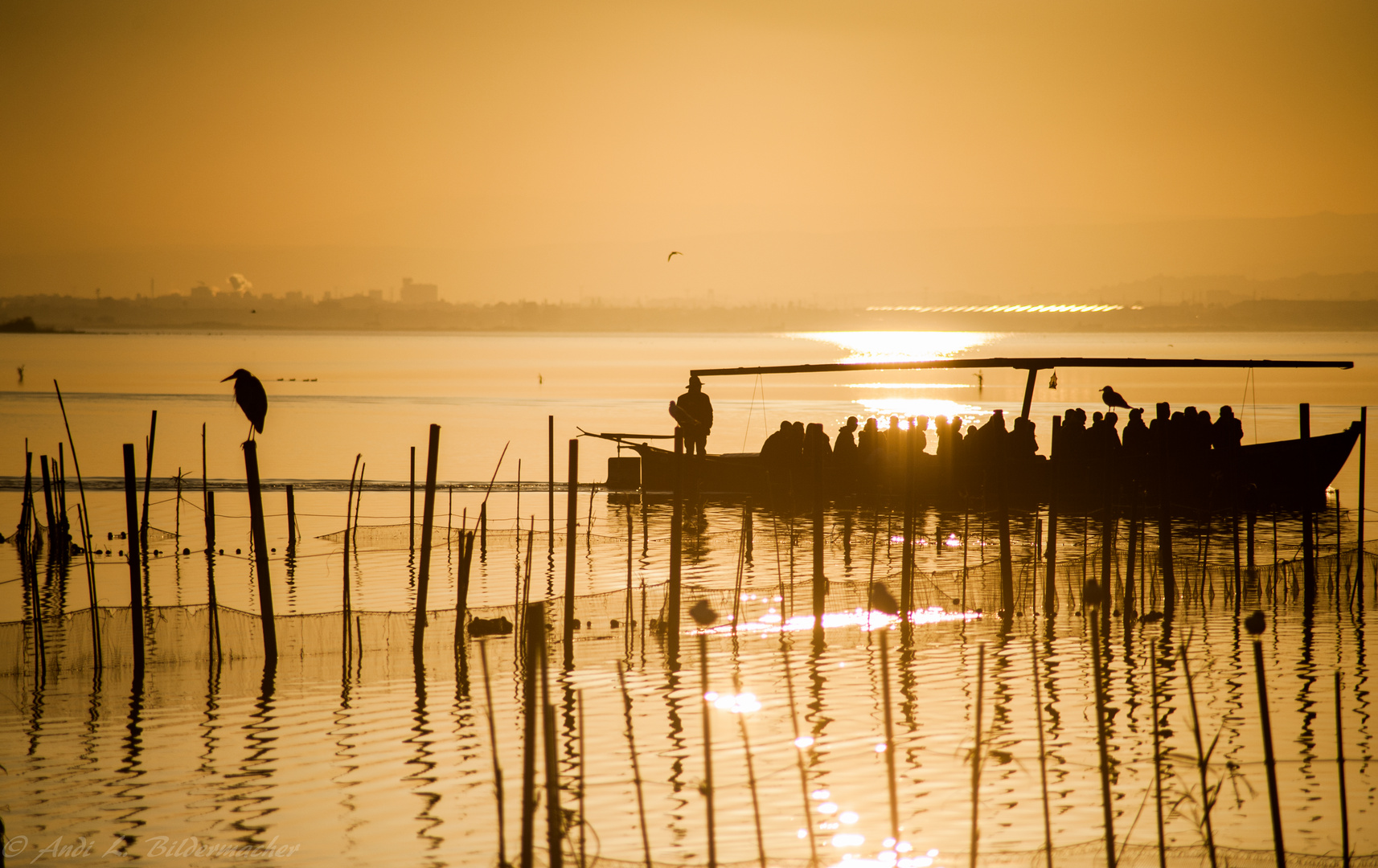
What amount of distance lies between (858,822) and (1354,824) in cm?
289

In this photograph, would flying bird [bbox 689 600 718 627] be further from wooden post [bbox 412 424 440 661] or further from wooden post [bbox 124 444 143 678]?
wooden post [bbox 124 444 143 678]

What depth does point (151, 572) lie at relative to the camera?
54.0ft

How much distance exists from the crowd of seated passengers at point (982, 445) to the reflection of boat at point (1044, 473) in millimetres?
401

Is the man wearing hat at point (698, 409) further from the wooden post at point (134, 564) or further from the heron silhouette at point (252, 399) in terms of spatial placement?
the wooden post at point (134, 564)

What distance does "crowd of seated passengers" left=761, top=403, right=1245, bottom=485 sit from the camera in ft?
62.1

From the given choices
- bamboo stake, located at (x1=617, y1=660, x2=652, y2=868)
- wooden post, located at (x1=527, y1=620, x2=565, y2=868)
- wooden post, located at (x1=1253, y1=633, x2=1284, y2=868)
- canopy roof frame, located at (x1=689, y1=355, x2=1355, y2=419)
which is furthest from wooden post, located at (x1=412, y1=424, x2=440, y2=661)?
wooden post, located at (x1=1253, y1=633, x2=1284, y2=868)

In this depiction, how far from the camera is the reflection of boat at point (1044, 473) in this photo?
19.8 metres

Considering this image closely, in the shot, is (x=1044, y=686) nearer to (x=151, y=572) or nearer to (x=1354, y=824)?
(x=1354, y=824)

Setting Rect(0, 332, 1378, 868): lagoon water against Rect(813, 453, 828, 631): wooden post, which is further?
Rect(813, 453, 828, 631): wooden post

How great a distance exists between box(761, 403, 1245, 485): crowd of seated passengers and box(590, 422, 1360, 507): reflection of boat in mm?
401

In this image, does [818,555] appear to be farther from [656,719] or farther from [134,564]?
[134,564]

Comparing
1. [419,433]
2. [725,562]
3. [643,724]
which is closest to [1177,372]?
[419,433]

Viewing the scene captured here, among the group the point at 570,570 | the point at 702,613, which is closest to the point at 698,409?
the point at 570,570

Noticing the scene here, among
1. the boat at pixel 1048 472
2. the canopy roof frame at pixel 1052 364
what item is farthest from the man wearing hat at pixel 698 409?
the canopy roof frame at pixel 1052 364
